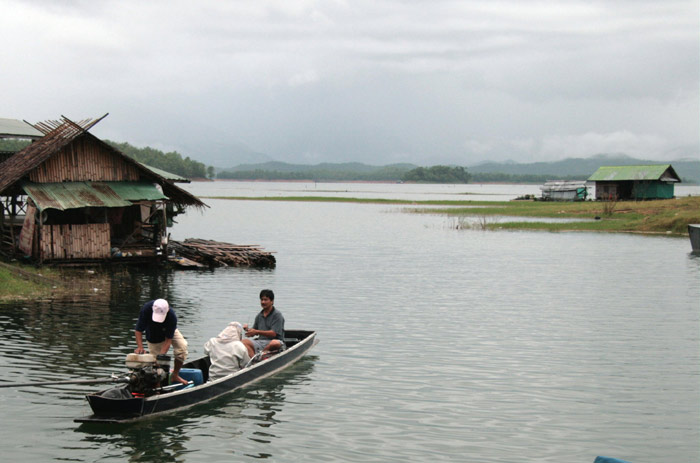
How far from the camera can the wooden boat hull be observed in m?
12.6

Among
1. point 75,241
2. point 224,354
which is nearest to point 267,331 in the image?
point 224,354

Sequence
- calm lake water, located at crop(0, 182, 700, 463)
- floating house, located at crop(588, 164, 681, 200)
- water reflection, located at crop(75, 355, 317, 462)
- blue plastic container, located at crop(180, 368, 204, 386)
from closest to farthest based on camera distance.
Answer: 1. water reflection, located at crop(75, 355, 317, 462)
2. calm lake water, located at crop(0, 182, 700, 463)
3. blue plastic container, located at crop(180, 368, 204, 386)
4. floating house, located at crop(588, 164, 681, 200)

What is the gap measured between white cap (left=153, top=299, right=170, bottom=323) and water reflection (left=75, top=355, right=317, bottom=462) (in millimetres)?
1848

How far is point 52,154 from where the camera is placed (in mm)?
30500

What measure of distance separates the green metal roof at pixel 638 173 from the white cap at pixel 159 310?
82186 millimetres

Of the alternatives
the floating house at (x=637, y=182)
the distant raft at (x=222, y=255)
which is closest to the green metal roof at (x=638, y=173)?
the floating house at (x=637, y=182)

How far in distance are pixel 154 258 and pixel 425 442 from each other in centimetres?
2413

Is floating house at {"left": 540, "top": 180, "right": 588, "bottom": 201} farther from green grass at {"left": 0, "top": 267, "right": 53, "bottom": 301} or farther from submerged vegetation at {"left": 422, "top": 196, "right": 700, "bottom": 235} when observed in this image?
green grass at {"left": 0, "top": 267, "right": 53, "bottom": 301}

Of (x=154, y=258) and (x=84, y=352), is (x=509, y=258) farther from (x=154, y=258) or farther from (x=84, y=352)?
(x=84, y=352)

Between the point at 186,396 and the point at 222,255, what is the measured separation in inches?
956

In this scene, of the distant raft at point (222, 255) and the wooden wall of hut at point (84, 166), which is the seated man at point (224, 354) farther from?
the distant raft at point (222, 255)

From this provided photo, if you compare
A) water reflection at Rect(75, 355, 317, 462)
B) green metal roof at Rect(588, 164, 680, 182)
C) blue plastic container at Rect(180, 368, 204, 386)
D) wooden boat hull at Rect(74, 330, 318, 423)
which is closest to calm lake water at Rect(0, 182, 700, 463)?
→ water reflection at Rect(75, 355, 317, 462)

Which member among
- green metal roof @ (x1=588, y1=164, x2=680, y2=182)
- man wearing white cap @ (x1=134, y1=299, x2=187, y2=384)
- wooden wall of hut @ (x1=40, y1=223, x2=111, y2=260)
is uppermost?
green metal roof @ (x1=588, y1=164, x2=680, y2=182)

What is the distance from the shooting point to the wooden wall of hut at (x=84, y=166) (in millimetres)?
31109
